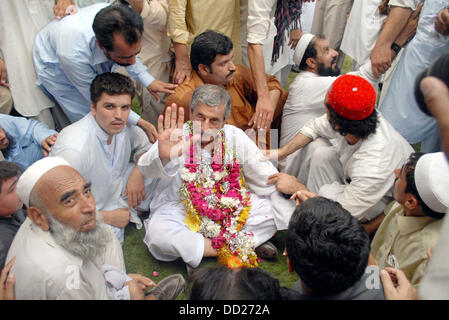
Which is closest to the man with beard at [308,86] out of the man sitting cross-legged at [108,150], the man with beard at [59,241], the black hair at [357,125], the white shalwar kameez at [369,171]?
the white shalwar kameez at [369,171]

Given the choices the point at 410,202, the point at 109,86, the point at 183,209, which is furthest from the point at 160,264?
the point at 410,202

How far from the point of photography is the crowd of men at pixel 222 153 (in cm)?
174

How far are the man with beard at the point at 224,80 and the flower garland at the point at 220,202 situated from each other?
2.03ft

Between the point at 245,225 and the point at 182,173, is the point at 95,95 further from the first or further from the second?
the point at 245,225

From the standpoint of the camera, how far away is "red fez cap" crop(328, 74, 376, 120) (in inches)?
103

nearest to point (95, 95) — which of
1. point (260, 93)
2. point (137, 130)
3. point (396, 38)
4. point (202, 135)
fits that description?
point (137, 130)

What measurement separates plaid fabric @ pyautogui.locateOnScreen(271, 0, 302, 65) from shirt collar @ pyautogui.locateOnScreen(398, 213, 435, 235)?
2.47 metres

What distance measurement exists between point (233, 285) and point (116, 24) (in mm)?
2299

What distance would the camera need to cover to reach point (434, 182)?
2.05m

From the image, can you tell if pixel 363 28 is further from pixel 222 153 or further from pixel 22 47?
pixel 22 47

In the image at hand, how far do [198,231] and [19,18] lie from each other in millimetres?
2559

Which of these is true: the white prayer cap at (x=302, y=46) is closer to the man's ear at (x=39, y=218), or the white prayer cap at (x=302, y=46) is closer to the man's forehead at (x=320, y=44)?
the man's forehead at (x=320, y=44)
